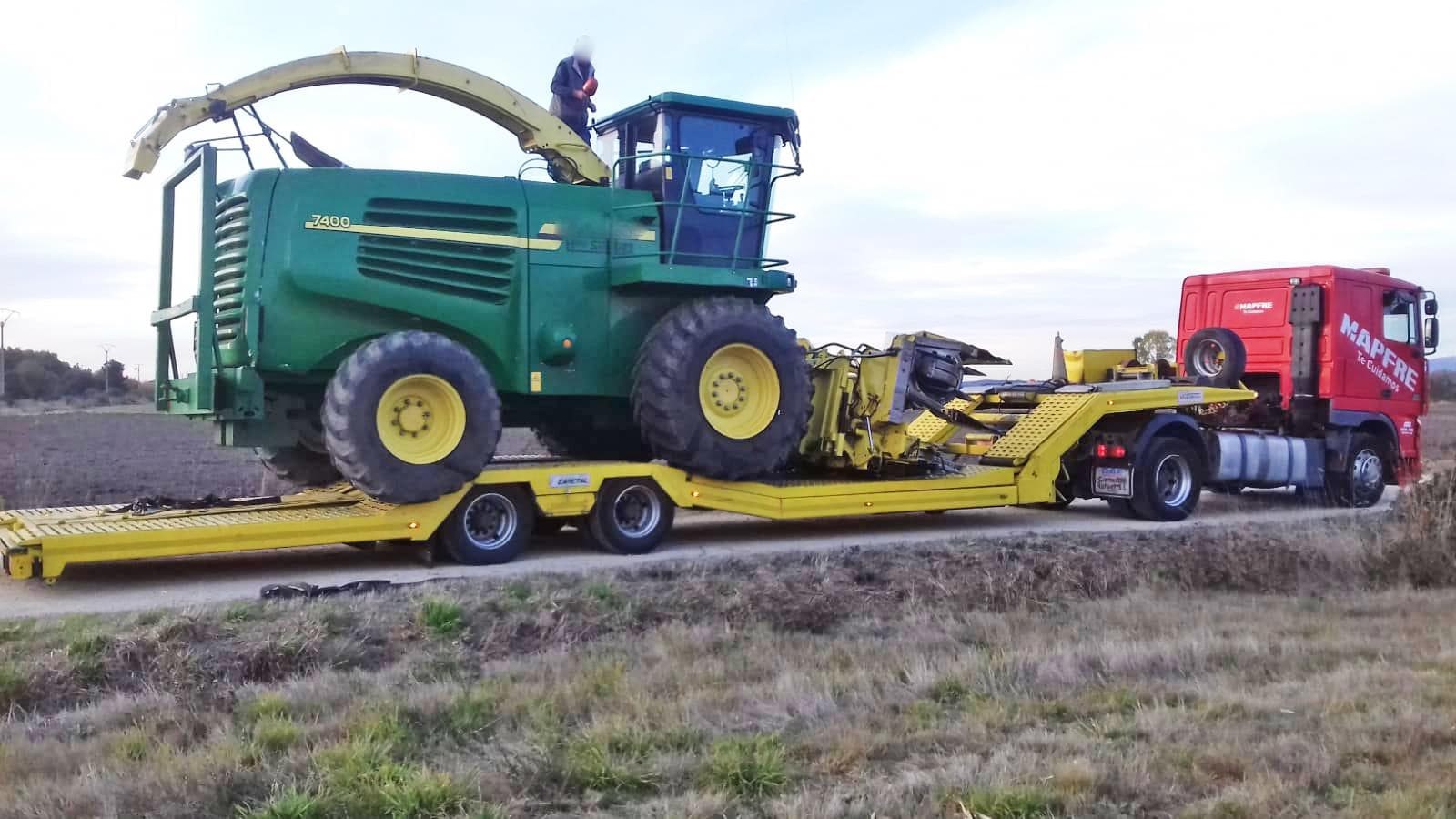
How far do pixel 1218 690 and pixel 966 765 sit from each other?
175cm

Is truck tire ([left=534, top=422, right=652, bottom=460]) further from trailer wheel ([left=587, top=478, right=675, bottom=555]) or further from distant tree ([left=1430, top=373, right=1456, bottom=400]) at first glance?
distant tree ([left=1430, top=373, right=1456, bottom=400])

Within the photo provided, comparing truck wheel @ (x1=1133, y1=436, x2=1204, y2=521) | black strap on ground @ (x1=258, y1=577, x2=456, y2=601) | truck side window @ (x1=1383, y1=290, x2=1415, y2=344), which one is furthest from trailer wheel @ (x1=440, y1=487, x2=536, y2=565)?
truck side window @ (x1=1383, y1=290, x2=1415, y2=344)

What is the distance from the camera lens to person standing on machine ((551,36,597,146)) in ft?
38.7

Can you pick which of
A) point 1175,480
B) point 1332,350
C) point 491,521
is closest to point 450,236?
point 491,521

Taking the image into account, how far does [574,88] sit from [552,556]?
445cm

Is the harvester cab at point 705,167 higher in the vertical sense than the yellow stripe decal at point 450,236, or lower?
higher

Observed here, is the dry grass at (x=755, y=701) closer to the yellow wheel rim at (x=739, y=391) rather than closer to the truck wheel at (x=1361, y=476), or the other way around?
the yellow wheel rim at (x=739, y=391)

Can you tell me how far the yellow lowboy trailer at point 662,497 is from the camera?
8.76m

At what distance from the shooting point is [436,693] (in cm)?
570

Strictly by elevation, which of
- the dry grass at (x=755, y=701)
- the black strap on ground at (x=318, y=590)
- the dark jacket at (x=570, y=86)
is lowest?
the dry grass at (x=755, y=701)

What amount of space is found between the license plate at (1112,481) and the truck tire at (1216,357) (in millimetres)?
2354

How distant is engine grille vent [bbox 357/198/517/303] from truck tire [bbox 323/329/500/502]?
57 cm

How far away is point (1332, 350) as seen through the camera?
14.5 metres

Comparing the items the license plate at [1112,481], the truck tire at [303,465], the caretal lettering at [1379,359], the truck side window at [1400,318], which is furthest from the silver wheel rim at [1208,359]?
the truck tire at [303,465]
